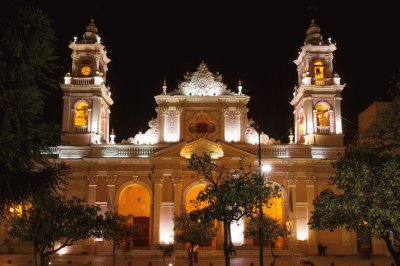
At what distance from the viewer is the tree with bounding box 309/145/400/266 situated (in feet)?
63.6

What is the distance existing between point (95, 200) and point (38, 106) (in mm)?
39770

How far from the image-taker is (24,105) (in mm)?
9477

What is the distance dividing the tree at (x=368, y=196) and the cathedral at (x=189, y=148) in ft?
85.0

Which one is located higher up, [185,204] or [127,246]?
[185,204]

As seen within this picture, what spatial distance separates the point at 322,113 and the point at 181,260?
68.7ft

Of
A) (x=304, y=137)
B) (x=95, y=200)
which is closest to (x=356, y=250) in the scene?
(x=304, y=137)

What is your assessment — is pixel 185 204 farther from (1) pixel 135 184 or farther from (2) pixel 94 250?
(2) pixel 94 250

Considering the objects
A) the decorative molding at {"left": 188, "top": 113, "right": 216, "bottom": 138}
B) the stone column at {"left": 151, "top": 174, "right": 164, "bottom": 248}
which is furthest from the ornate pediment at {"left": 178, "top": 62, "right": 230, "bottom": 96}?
the stone column at {"left": 151, "top": 174, "right": 164, "bottom": 248}

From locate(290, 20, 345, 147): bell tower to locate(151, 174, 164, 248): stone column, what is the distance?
14875 millimetres

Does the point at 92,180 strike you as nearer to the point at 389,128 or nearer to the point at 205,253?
the point at 205,253

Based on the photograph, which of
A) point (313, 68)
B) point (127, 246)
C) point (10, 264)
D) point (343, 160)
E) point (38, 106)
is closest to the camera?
point (38, 106)

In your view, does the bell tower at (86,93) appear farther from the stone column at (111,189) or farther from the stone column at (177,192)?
the stone column at (177,192)

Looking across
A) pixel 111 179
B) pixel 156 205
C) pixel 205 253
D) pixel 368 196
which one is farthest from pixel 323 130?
pixel 368 196

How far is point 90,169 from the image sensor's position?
49.0m
